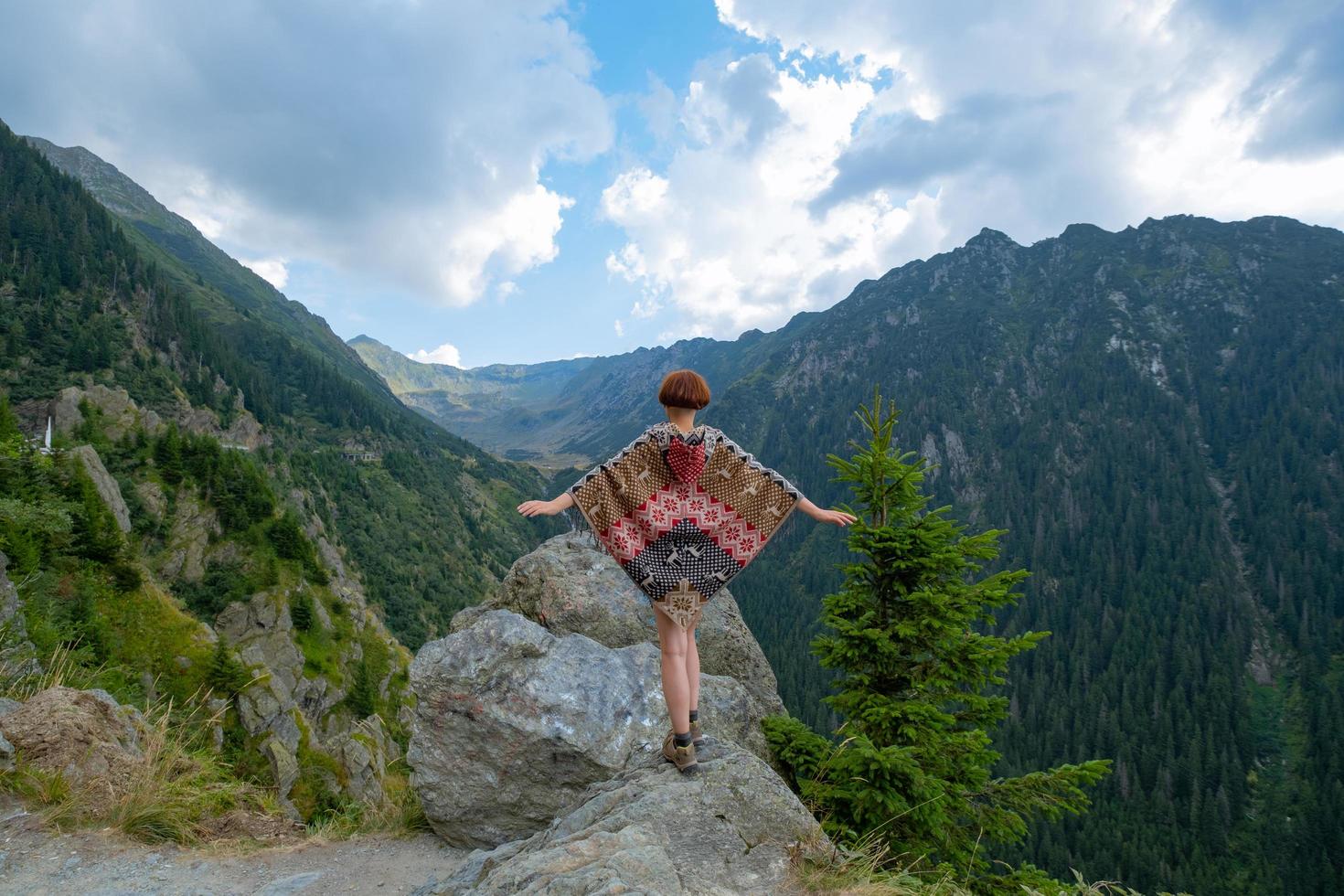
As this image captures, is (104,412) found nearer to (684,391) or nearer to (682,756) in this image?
(684,391)

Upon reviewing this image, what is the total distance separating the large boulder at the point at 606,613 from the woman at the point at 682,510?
15.5ft

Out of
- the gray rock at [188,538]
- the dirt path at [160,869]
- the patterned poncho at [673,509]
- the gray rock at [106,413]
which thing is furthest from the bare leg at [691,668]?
the gray rock at [106,413]

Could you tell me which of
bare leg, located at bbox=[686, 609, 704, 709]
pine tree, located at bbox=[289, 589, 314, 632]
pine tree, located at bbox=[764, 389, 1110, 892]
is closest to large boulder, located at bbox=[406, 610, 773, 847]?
pine tree, located at bbox=[764, 389, 1110, 892]

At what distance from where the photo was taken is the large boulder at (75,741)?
6.05 metres

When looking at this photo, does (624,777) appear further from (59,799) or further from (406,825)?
(59,799)

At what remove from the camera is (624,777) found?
6.06 m

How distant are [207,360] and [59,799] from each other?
162 metres

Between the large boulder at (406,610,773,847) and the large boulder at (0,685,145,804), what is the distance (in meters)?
2.92

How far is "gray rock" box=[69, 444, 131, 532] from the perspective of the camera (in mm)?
32344

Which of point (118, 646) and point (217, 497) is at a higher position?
point (217, 497)

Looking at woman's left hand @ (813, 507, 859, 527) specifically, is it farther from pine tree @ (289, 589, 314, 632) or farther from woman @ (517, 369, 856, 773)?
Answer: pine tree @ (289, 589, 314, 632)

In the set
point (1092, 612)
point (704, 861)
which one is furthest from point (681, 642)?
point (1092, 612)

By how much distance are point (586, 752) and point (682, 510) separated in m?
3.87

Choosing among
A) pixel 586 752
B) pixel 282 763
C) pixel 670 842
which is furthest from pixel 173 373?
pixel 670 842
